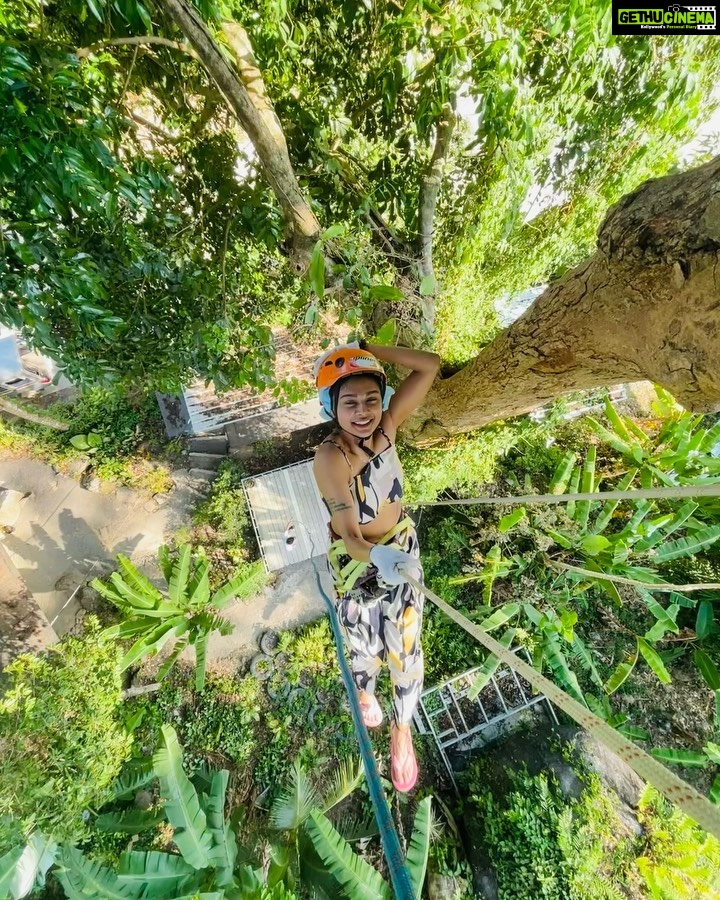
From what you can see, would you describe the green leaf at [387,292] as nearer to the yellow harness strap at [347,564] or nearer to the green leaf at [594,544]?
the yellow harness strap at [347,564]

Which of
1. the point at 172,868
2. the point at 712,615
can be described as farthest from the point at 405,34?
the point at 712,615

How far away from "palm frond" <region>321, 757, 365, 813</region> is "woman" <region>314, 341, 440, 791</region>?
783 millimetres

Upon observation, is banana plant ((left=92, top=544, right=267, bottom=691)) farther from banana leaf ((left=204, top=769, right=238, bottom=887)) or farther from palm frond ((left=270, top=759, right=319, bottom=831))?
palm frond ((left=270, top=759, right=319, bottom=831))

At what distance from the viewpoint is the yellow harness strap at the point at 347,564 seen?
252cm

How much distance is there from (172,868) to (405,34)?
489cm

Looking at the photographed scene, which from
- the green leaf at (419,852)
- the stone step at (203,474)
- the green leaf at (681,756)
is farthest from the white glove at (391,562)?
the stone step at (203,474)

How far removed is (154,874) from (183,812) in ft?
1.15

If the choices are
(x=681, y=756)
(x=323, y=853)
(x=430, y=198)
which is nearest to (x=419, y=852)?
(x=323, y=853)

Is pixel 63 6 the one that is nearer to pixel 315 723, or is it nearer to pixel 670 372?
pixel 670 372

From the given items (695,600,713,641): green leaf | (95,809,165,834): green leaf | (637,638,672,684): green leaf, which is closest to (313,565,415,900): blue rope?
(95,809,165,834): green leaf

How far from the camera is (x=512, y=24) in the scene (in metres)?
1.76

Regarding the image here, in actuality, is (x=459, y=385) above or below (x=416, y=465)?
above

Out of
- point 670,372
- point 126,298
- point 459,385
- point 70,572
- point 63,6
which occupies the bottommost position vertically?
point 70,572

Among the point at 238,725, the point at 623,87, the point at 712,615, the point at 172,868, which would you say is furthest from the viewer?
the point at 238,725
